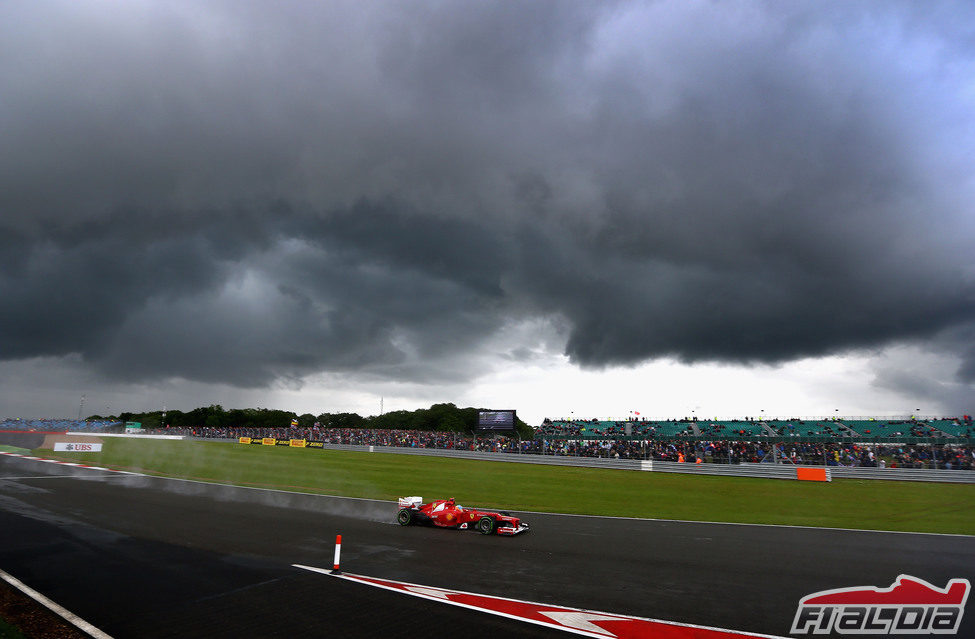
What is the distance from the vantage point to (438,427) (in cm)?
14912

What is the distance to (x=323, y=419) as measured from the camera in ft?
543

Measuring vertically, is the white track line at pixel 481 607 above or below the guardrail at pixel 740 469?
above

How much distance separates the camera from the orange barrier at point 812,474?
34.1 m

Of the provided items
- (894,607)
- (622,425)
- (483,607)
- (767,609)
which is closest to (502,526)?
(483,607)

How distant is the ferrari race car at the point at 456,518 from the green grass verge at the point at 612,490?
6.16m

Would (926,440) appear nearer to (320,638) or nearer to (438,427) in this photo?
(320,638)

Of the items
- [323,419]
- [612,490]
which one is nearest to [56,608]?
[612,490]

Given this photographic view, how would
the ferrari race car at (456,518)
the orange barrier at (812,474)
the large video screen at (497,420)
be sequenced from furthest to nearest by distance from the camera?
the large video screen at (497,420), the orange barrier at (812,474), the ferrari race car at (456,518)

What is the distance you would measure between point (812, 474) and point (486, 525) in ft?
93.6

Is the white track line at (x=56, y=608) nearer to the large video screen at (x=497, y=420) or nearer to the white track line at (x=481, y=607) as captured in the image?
the white track line at (x=481, y=607)

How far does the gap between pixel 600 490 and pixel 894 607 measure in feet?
67.2

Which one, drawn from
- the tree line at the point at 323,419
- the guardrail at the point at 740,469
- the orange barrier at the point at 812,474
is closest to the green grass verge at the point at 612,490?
the guardrail at the point at 740,469

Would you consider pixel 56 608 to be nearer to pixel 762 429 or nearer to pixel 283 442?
pixel 762 429

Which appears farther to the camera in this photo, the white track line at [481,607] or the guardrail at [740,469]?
the guardrail at [740,469]
